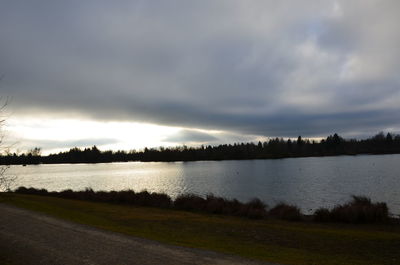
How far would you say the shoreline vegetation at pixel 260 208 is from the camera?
24719mm

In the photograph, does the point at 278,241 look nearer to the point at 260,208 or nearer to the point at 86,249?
the point at 86,249

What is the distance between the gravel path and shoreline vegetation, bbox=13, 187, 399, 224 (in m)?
15.2

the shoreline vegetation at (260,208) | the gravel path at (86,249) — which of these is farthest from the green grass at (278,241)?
the shoreline vegetation at (260,208)

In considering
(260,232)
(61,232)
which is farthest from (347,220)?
(61,232)

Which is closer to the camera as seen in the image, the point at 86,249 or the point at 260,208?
the point at 86,249

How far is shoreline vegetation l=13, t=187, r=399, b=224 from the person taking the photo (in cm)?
2472

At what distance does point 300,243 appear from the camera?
16.2m

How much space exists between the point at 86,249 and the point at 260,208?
751 inches

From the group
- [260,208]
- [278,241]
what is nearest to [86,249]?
[278,241]

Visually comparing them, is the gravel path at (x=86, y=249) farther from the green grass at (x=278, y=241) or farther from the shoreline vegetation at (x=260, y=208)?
the shoreline vegetation at (x=260, y=208)

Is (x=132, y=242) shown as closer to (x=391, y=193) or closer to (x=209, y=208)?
(x=209, y=208)

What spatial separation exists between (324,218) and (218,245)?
13.9 m

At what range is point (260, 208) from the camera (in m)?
28.6

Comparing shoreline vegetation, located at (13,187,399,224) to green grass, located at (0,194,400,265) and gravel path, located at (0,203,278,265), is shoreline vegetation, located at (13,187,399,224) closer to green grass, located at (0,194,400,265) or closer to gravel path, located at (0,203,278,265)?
green grass, located at (0,194,400,265)
